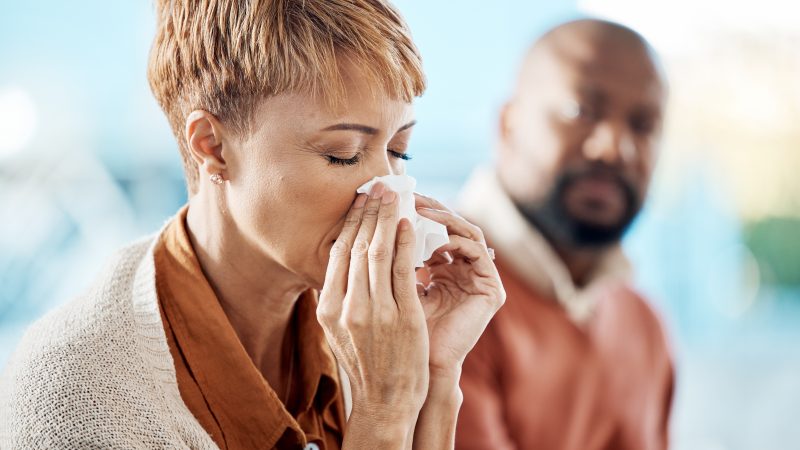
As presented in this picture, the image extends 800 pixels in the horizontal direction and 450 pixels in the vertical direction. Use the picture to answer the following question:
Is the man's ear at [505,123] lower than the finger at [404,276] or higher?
lower

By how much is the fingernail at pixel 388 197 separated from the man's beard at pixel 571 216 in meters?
0.97

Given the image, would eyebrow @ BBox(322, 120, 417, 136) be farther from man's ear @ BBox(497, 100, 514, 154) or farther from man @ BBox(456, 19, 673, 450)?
man's ear @ BBox(497, 100, 514, 154)

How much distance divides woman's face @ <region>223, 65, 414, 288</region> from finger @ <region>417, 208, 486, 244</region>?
0.10m

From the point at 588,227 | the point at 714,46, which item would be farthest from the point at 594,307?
the point at 714,46

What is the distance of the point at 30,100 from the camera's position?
6.99 feet

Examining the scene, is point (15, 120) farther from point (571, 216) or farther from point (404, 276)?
point (404, 276)

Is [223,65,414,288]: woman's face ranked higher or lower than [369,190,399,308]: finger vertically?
higher

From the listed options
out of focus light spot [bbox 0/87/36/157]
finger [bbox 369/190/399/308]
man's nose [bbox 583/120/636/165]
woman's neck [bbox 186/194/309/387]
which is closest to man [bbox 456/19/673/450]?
man's nose [bbox 583/120/636/165]

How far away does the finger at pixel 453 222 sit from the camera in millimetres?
1066

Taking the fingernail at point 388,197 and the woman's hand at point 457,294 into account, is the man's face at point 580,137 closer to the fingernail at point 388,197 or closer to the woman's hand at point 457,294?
the woman's hand at point 457,294

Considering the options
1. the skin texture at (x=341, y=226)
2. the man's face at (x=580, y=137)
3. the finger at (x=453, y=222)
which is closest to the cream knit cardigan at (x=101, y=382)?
the skin texture at (x=341, y=226)

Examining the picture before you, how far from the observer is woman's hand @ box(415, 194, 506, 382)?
3.55ft

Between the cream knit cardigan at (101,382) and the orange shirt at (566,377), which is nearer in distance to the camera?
the cream knit cardigan at (101,382)

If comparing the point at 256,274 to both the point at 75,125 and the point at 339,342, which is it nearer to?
the point at 339,342
